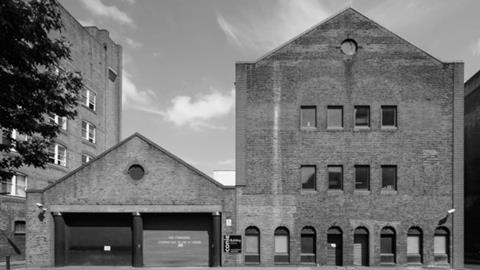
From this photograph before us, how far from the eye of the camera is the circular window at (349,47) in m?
25.7

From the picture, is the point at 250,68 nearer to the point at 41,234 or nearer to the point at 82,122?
the point at 41,234

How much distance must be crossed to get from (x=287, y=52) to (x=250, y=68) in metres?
2.40

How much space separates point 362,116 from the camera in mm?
25578

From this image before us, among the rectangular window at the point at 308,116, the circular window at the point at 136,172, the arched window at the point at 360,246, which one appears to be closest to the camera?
the arched window at the point at 360,246

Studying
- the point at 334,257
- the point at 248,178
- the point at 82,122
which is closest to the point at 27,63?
the point at 248,178

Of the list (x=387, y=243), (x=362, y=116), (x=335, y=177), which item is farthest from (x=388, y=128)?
(x=387, y=243)

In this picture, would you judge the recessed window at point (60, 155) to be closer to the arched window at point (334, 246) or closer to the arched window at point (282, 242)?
the arched window at point (282, 242)

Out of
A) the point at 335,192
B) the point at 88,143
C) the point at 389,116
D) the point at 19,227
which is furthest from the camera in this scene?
the point at 88,143

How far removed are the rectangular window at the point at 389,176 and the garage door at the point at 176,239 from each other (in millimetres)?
10389

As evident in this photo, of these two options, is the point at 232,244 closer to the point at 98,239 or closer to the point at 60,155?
the point at 98,239

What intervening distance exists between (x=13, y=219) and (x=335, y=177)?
73.6 ft

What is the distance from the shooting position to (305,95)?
2555 cm

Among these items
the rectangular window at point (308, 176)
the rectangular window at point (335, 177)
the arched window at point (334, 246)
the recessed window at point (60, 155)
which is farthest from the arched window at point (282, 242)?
the recessed window at point (60, 155)

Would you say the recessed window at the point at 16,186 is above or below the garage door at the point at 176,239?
above
